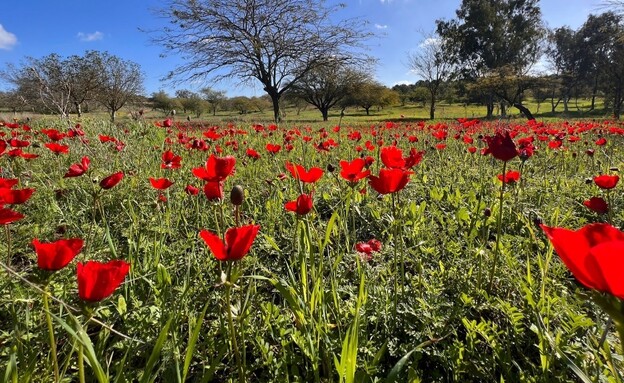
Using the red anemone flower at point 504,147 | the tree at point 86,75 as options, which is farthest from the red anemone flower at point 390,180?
the tree at point 86,75

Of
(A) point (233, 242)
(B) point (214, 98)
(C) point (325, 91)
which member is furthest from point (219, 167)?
(B) point (214, 98)

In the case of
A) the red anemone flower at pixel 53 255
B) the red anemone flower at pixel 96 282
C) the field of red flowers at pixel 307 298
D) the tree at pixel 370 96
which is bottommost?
the field of red flowers at pixel 307 298

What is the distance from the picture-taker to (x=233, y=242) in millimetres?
806

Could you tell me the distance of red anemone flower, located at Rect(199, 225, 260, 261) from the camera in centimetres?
77

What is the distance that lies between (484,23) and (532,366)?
3753 cm

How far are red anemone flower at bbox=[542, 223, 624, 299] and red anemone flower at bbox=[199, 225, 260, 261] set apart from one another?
54 centimetres

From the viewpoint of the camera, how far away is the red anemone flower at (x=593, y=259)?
0.47 m

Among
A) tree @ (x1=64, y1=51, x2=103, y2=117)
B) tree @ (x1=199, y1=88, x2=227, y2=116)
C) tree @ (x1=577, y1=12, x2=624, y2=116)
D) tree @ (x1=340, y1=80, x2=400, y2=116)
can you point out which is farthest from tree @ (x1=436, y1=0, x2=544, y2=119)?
tree @ (x1=199, y1=88, x2=227, y2=116)

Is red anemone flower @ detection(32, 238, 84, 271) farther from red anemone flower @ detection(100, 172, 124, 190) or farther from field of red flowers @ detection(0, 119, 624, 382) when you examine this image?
red anemone flower @ detection(100, 172, 124, 190)

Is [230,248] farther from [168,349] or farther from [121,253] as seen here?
[121,253]

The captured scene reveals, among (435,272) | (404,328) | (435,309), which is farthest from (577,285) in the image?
(404,328)

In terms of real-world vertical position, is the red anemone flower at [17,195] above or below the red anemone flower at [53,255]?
above

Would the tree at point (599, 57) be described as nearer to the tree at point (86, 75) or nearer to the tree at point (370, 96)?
the tree at point (370, 96)

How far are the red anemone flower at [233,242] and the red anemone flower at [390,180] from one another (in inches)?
23.7
